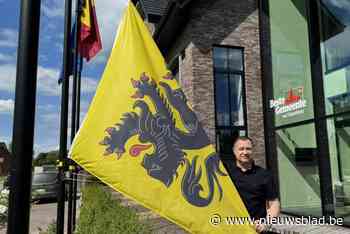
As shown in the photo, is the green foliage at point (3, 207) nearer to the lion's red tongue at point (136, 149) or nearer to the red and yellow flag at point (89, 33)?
the red and yellow flag at point (89, 33)

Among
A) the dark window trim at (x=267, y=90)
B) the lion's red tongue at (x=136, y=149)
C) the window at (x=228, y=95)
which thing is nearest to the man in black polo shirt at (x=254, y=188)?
the lion's red tongue at (x=136, y=149)

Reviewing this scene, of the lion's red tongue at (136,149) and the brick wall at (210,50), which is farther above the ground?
the brick wall at (210,50)

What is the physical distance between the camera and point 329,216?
705 centimetres

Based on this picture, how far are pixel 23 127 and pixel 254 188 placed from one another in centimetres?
223

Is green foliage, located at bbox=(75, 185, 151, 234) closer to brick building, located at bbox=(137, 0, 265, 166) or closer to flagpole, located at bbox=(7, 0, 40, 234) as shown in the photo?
flagpole, located at bbox=(7, 0, 40, 234)

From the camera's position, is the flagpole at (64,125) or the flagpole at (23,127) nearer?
the flagpole at (23,127)

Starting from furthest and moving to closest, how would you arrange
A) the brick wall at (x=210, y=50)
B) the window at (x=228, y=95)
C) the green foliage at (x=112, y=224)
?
the window at (x=228, y=95), the brick wall at (x=210, y=50), the green foliage at (x=112, y=224)

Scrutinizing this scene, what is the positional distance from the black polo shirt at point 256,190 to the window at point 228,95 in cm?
818

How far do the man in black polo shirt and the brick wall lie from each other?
311 inches

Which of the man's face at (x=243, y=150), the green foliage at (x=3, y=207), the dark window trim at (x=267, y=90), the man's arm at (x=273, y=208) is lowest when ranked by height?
the green foliage at (x=3, y=207)

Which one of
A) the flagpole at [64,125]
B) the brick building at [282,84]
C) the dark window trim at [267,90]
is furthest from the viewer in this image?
the dark window trim at [267,90]

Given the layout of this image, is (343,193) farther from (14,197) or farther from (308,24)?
(14,197)

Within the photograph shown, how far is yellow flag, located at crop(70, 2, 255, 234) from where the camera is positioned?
2512 millimetres

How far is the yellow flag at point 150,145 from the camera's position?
2512 millimetres
